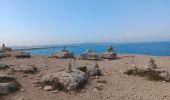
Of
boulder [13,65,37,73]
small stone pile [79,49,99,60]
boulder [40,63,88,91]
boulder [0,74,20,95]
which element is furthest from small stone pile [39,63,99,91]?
small stone pile [79,49,99,60]

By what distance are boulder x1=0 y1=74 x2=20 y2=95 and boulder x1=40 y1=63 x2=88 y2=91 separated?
1.32 m

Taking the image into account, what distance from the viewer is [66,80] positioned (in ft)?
42.5

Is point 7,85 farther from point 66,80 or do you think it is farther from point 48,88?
point 66,80

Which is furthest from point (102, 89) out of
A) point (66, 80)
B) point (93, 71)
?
point (93, 71)

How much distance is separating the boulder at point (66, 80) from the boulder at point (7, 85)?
132 cm

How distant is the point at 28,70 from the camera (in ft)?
50.1

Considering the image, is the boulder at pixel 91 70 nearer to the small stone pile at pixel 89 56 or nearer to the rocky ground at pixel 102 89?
the rocky ground at pixel 102 89

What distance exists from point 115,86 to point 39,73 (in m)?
4.51

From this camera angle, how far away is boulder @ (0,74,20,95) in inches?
474

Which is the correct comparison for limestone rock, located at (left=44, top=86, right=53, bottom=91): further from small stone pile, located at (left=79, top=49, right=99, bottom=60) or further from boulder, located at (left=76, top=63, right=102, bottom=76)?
small stone pile, located at (left=79, top=49, right=99, bottom=60)

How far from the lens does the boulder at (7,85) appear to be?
39.5ft

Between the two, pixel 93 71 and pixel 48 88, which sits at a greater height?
pixel 93 71

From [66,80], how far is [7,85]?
2.74 m

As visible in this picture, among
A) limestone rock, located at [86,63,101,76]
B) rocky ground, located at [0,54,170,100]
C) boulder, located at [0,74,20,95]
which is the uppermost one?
limestone rock, located at [86,63,101,76]
